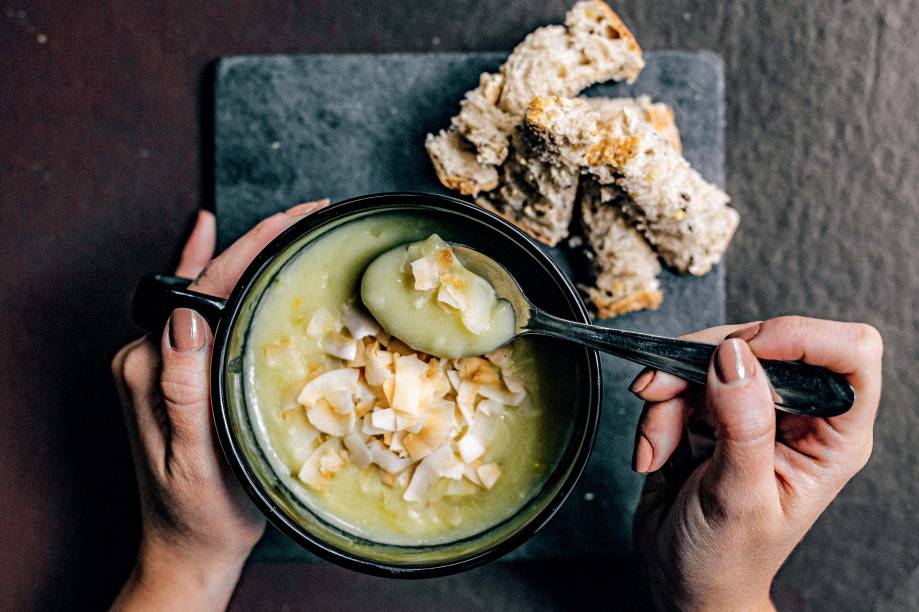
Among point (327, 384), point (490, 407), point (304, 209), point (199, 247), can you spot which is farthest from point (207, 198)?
point (490, 407)

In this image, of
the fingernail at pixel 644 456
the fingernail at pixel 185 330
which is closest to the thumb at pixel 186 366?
the fingernail at pixel 185 330

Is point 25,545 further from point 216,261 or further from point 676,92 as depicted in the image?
point 676,92

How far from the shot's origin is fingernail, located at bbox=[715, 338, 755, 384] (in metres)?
0.64

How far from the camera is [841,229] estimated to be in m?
1.02

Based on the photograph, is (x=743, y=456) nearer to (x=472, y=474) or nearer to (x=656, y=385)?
(x=656, y=385)

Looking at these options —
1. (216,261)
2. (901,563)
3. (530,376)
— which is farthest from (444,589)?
(901,563)

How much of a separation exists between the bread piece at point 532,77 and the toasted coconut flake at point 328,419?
0.32m

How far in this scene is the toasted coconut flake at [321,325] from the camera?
0.74 metres

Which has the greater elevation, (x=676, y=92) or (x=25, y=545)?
(x=676, y=92)

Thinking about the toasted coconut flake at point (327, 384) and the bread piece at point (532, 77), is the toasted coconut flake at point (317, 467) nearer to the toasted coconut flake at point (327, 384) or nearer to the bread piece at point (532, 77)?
the toasted coconut flake at point (327, 384)

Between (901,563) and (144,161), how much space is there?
3.80ft

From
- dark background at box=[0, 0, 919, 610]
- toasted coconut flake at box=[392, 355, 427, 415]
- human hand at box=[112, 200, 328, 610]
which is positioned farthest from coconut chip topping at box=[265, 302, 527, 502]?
dark background at box=[0, 0, 919, 610]

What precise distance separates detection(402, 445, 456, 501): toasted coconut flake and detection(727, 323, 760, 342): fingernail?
29 cm

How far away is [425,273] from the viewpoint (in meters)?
0.69
